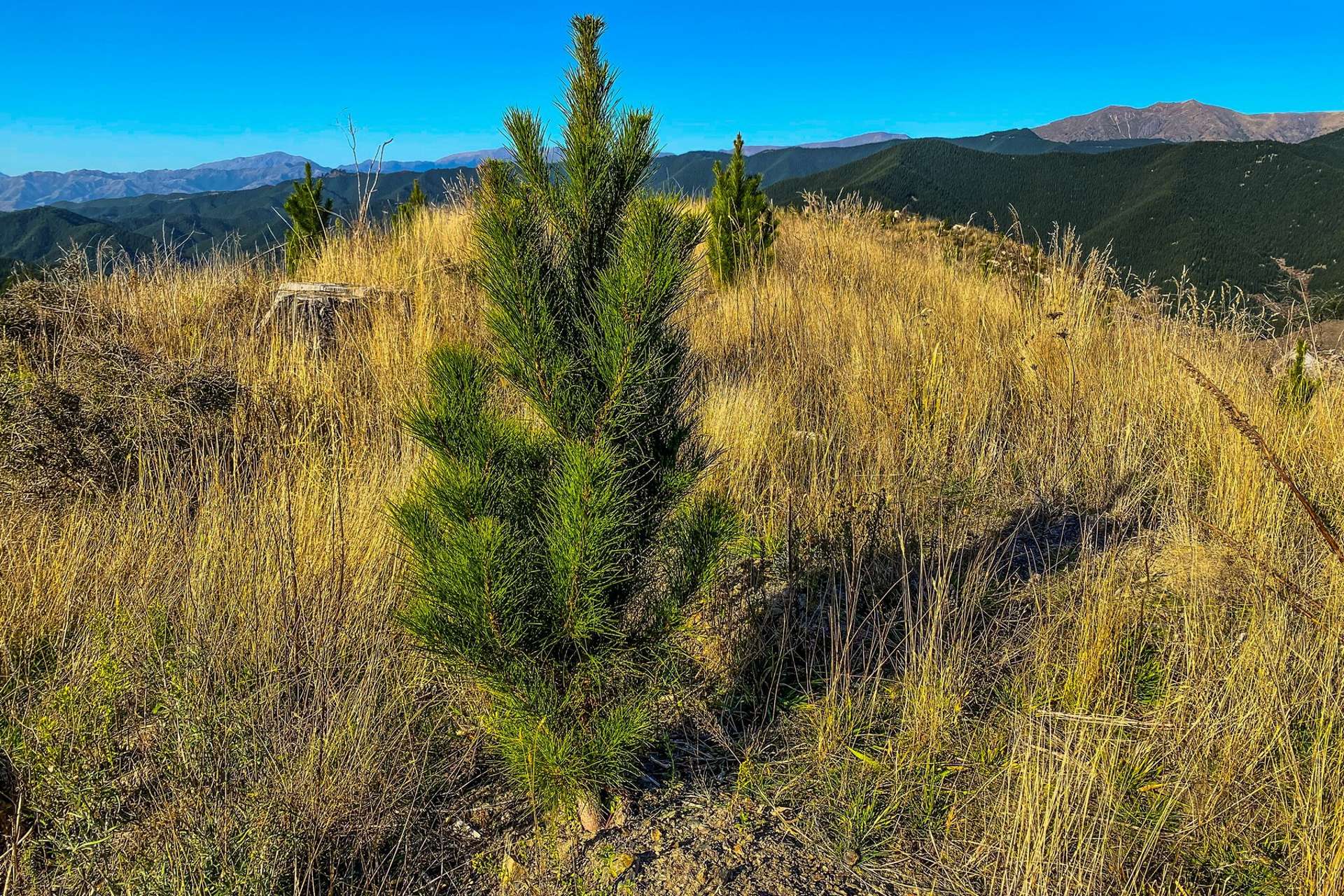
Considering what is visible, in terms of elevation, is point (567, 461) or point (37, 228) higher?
point (37, 228)

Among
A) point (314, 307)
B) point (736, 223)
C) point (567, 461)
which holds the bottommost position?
point (567, 461)

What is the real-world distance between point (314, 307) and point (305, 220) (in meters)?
5.28

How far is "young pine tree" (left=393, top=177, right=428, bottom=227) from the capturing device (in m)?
8.56

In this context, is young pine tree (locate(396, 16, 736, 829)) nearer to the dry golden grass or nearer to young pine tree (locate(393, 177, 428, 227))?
the dry golden grass

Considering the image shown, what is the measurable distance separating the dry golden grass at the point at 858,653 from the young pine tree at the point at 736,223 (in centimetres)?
344

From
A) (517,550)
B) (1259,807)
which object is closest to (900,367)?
(1259,807)

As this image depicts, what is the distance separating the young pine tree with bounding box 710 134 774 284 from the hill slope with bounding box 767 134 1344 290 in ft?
167

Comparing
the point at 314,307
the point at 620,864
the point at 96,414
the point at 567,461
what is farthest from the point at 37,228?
the point at 620,864

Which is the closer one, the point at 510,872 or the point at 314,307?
the point at 510,872

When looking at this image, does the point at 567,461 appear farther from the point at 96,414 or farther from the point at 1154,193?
the point at 1154,193

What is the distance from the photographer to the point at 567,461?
1.65 metres

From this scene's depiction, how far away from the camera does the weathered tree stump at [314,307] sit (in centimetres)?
531

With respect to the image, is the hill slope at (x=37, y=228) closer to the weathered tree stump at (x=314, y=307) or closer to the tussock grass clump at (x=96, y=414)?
the weathered tree stump at (x=314, y=307)

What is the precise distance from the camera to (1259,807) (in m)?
1.72
